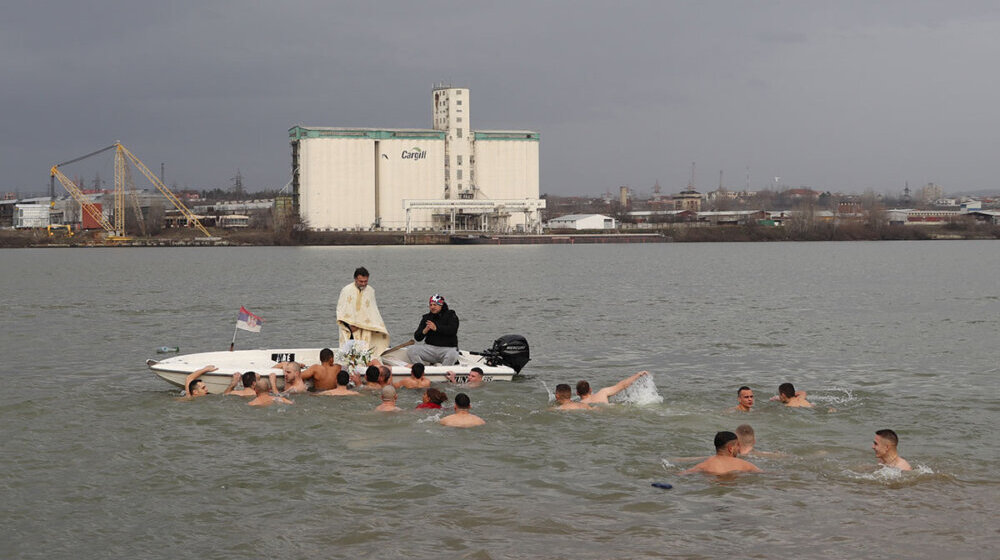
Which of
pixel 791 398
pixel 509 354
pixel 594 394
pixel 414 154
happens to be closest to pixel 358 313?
pixel 509 354

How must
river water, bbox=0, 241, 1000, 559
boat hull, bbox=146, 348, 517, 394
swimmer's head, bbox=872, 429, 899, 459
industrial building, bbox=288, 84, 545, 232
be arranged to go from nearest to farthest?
river water, bbox=0, 241, 1000, 559 → swimmer's head, bbox=872, 429, 899, 459 → boat hull, bbox=146, 348, 517, 394 → industrial building, bbox=288, 84, 545, 232

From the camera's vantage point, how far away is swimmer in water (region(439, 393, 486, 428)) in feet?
54.5

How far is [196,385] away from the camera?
18844 mm

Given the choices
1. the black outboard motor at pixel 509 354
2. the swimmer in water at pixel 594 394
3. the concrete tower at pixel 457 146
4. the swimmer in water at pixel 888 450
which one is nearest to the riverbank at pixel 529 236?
the concrete tower at pixel 457 146

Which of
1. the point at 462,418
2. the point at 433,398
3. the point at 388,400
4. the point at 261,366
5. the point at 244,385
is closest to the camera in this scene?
the point at 462,418

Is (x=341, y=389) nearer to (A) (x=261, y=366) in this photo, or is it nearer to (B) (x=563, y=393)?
(A) (x=261, y=366)

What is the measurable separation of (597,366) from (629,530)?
46.0ft

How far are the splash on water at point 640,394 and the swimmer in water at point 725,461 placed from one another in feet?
16.0

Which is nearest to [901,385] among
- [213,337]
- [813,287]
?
[213,337]

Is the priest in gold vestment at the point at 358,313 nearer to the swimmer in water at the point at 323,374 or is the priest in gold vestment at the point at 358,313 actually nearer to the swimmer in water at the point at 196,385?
the swimmer in water at the point at 323,374

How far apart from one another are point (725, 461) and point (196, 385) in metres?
10.2

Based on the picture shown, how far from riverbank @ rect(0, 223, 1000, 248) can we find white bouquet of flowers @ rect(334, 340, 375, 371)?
136126 mm

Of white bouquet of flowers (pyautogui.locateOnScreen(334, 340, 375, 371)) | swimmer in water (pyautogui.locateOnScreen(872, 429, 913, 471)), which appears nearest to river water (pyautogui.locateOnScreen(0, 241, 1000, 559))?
swimmer in water (pyautogui.locateOnScreen(872, 429, 913, 471))

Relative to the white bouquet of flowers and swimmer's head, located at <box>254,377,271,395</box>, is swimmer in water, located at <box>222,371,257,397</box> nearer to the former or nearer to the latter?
swimmer's head, located at <box>254,377,271,395</box>
